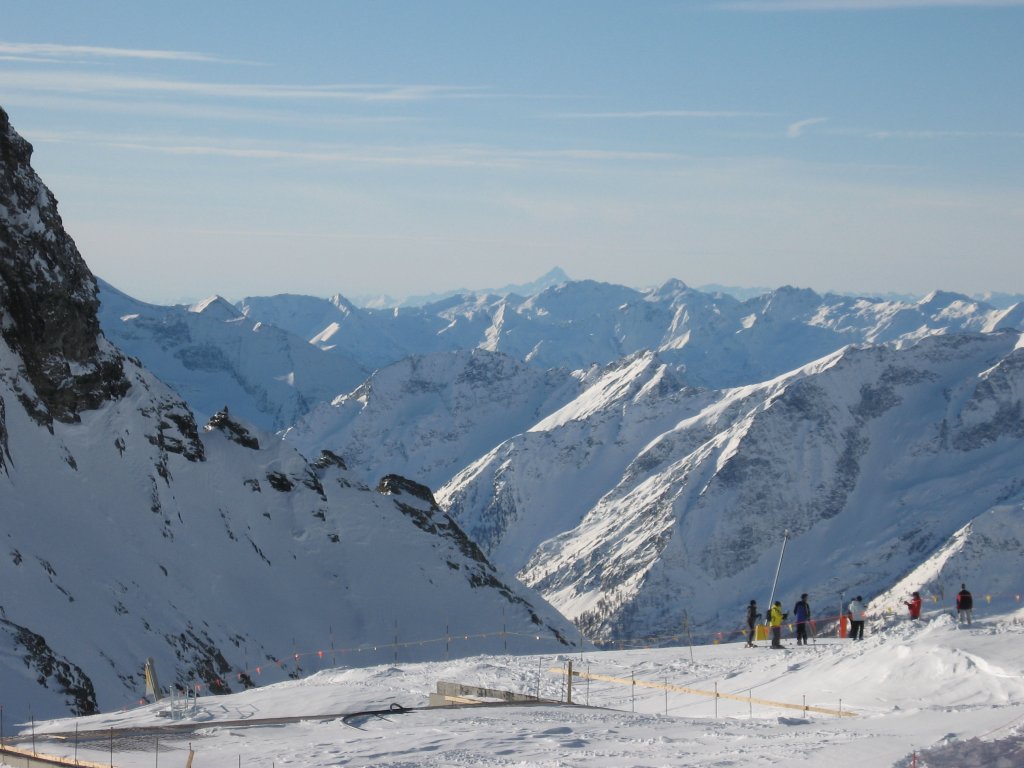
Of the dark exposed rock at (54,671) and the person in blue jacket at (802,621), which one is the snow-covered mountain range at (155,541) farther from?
the person in blue jacket at (802,621)

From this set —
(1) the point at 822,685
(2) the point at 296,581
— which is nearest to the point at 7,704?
(1) the point at 822,685

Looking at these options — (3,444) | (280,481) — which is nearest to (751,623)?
(3,444)

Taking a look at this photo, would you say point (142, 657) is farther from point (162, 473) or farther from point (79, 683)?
point (162, 473)

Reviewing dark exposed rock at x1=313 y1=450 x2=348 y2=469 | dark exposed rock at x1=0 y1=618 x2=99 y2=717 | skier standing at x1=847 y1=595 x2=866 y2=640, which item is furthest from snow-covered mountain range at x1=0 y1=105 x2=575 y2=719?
skier standing at x1=847 y1=595 x2=866 y2=640

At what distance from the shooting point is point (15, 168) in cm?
6906

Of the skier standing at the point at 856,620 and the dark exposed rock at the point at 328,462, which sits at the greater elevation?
the dark exposed rock at the point at 328,462

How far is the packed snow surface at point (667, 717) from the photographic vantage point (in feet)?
70.9

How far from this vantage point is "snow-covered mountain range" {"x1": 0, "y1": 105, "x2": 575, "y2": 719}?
5412cm

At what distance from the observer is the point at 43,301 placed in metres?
70.3

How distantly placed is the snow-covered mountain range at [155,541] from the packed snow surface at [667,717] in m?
14.0

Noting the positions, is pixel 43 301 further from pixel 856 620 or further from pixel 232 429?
pixel 856 620

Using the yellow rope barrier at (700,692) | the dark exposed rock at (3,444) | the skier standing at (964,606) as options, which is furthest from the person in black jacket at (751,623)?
the dark exposed rock at (3,444)

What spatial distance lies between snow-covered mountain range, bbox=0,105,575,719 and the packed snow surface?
14.0 metres

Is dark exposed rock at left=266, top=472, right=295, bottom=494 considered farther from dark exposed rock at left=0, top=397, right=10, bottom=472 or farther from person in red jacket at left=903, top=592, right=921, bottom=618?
person in red jacket at left=903, top=592, right=921, bottom=618
